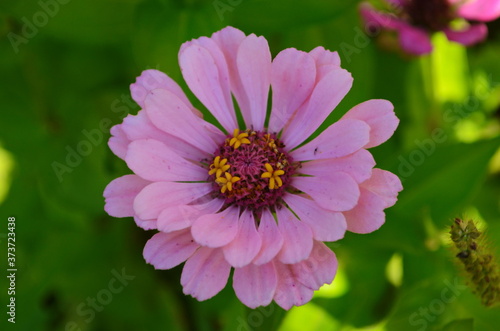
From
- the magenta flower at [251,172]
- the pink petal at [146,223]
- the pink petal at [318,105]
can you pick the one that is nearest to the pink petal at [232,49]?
the magenta flower at [251,172]

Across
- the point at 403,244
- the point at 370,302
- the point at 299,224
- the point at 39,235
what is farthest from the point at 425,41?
the point at 39,235

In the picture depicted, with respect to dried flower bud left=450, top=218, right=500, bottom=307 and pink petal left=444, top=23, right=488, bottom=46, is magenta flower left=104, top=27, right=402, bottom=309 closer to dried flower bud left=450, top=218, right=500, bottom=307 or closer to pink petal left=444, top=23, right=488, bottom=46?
dried flower bud left=450, top=218, right=500, bottom=307

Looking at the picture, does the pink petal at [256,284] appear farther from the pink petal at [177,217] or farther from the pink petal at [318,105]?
the pink petal at [318,105]

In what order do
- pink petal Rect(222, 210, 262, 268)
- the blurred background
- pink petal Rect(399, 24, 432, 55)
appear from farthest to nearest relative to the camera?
pink petal Rect(399, 24, 432, 55) → the blurred background → pink petal Rect(222, 210, 262, 268)

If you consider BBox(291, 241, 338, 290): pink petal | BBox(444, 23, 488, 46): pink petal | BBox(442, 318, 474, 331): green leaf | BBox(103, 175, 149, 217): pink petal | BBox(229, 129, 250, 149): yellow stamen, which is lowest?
BBox(442, 318, 474, 331): green leaf

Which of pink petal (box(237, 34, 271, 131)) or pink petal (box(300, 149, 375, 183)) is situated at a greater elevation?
pink petal (box(237, 34, 271, 131))

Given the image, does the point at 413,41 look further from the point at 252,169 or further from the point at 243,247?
the point at 243,247

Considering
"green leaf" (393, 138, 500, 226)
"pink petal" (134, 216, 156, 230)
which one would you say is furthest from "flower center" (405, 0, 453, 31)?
"pink petal" (134, 216, 156, 230)
